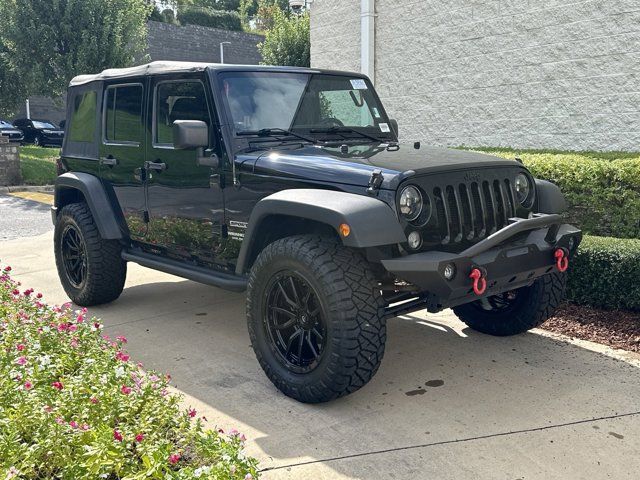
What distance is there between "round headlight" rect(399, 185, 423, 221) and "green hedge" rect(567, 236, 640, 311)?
2194 mm

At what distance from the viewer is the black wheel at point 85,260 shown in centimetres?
575

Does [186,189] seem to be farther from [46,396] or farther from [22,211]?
[22,211]

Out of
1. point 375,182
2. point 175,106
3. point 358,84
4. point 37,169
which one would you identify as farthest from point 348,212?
point 37,169

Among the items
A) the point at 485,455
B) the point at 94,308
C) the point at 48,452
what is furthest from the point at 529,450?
the point at 94,308

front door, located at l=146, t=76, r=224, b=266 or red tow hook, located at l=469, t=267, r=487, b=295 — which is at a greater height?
front door, located at l=146, t=76, r=224, b=266

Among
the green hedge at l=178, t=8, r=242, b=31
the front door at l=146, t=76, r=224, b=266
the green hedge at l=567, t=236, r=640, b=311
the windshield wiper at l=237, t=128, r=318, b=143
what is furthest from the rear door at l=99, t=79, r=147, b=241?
the green hedge at l=178, t=8, r=242, b=31

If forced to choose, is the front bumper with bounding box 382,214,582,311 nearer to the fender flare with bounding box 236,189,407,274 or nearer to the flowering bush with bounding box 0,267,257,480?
the fender flare with bounding box 236,189,407,274

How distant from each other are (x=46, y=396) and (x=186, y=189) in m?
2.13

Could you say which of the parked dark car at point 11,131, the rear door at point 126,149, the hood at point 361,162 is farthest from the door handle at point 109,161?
the parked dark car at point 11,131

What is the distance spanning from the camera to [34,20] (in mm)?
19906

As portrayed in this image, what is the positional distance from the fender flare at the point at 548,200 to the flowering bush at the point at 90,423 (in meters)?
2.67

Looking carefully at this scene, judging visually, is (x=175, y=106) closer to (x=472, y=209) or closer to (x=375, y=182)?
(x=375, y=182)

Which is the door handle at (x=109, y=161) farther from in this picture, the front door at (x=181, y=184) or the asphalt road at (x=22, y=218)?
the asphalt road at (x=22, y=218)

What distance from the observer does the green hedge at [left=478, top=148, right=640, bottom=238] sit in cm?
625
